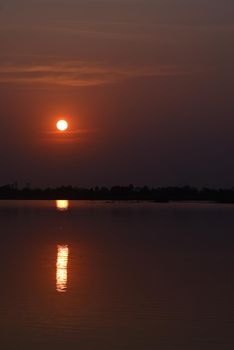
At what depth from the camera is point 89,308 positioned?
1745cm

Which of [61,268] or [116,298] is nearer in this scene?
[116,298]

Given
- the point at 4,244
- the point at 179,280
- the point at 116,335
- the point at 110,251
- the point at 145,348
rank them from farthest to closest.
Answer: the point at 4,244 → the point at 110,251 → the point at 179,280 → the point at 116,335 → the point at 145,348

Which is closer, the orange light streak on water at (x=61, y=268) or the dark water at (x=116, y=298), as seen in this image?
the dark water at (x=116, y=298)

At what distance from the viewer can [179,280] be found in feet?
74.3

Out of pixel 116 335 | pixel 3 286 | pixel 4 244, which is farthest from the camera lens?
pixel 4 244

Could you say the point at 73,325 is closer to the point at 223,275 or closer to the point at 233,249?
the point at 223,275

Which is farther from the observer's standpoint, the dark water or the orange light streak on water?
the orange light streak on water

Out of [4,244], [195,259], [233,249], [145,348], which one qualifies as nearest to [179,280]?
[195,259]

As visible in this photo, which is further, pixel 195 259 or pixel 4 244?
pixel 4 244

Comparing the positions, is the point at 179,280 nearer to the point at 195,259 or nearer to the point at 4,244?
the point at 195,259

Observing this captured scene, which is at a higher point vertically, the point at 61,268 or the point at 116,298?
the point at 61,268

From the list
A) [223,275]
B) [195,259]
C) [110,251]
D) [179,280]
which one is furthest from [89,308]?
[110,251]

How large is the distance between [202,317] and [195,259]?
1288cm

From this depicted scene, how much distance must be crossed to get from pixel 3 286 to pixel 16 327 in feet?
18.7
